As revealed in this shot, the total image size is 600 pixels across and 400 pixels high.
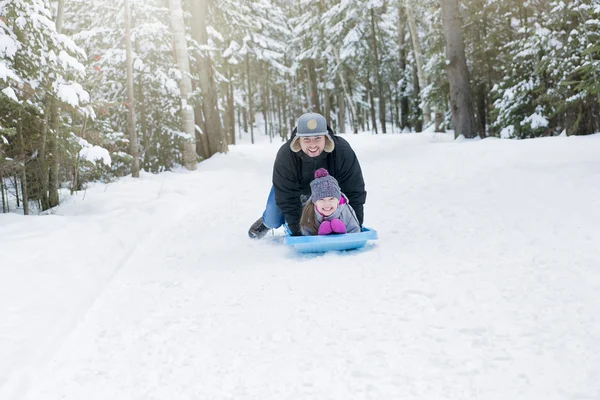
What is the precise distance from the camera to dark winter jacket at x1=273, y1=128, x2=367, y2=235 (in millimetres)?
4992

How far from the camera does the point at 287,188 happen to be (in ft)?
16.5

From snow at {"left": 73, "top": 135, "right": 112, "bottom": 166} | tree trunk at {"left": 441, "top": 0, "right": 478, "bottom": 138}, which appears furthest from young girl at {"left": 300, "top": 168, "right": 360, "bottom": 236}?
tree trunk at {"left": 441, "top": 0, "right": 478, "bottom": 138}

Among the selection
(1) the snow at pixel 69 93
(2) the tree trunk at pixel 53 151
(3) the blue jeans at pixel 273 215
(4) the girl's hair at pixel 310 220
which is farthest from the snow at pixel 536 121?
(2) the tree trunk at pixel 53 151

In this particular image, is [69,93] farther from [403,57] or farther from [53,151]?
[403,57]

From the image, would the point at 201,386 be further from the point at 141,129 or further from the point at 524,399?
the point at 141,129

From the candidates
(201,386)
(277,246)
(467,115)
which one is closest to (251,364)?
(201,386)

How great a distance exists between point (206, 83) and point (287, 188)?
1119 cm

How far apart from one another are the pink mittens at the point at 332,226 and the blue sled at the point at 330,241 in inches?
7.5

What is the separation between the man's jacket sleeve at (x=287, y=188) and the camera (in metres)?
4.98

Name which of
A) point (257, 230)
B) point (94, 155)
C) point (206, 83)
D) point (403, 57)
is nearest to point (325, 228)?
point (257, 230)

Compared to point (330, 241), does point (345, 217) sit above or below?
above

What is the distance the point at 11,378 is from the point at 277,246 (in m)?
3.01

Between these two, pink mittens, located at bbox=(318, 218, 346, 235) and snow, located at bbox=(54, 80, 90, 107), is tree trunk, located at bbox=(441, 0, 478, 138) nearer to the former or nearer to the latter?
pink mittens, located at bbox=(318, 218, 346, 235)

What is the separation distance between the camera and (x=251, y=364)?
2.64 m
